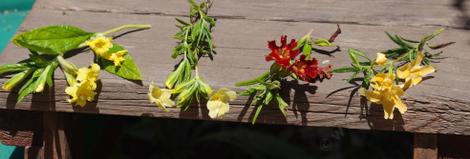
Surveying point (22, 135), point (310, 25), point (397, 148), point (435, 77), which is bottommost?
point (397, 148)

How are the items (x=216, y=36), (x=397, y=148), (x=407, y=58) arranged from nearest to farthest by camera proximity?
(x=407, y=58) < (x=216, y=36) < (x=397, y=148)

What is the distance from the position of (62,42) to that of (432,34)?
3.37 feet

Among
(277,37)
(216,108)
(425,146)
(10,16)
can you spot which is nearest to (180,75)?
(216,108)

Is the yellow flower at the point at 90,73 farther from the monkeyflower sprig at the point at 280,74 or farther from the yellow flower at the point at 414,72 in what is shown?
the yellow flower at the point at 414,72

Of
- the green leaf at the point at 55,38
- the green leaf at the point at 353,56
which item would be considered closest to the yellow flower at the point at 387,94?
the green leaf at the point at 353,56

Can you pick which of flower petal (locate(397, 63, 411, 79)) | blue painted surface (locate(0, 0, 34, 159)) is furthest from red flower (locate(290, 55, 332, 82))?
blue painted surface (locate(0, 0, 34, 159))

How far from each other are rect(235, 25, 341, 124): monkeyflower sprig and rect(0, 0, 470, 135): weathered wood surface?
0.03 meters

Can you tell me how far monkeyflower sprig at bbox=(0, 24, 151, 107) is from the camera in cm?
203

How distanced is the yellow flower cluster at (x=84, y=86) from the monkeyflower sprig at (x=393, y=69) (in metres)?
0.64

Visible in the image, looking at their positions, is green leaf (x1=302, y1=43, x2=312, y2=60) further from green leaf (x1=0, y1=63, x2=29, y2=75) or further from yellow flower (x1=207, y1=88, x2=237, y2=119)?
green leaf (x1=0, y1=63, x2=29, y2=75)

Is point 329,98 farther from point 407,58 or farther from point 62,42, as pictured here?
point 62,42

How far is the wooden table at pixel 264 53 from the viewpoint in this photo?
2016 mm

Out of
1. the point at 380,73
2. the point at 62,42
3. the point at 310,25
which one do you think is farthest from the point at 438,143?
the point at 62,42

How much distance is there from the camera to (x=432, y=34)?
2.14m
